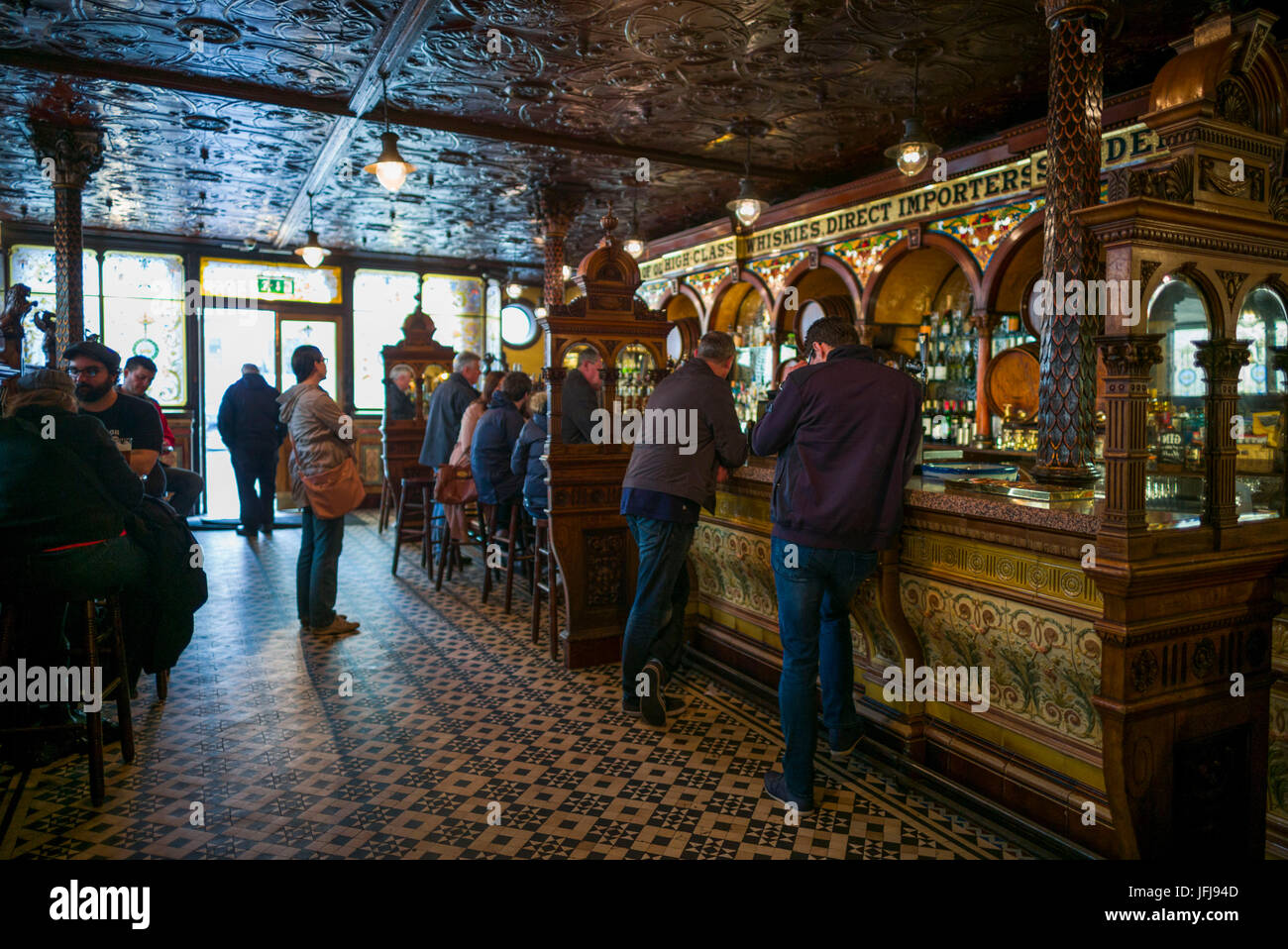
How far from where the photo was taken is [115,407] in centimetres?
458

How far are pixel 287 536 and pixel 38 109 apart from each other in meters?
4.76

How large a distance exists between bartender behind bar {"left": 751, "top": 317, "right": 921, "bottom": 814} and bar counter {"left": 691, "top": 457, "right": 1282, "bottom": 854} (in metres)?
0.29

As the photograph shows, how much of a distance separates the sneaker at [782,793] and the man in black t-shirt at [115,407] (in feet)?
11.3

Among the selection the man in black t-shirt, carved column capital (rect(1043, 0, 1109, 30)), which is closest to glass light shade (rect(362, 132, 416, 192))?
the man in black t-shirt

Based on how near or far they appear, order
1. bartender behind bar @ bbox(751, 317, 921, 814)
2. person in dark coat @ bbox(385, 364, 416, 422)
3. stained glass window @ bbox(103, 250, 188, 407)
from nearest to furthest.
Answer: bartender behind bar @ bbox(751, 317, 921, 814) → person in dark coat @ bbox(385, 364, 416, 422) → stained glass window @ bbox(103, 250, 188, 407)

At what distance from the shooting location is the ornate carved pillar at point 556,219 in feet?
31.2

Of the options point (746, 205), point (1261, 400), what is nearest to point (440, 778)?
point (746, 205)

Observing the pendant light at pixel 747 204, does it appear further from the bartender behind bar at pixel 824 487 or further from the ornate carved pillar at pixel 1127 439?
the ornate carved pillar at pixel 1127 439

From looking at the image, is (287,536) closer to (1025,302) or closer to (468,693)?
(468,693)

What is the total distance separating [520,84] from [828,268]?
417cm

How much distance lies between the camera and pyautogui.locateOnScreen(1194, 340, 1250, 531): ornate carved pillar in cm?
275

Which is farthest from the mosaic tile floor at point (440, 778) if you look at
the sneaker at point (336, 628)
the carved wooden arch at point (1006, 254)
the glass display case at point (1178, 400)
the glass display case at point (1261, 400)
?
the carved wooden arch at point (1006, 254)

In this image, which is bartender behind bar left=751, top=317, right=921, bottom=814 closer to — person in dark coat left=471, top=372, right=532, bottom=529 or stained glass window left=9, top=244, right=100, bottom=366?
person in dark coat left=471, top=372, right=532, bottom=529
